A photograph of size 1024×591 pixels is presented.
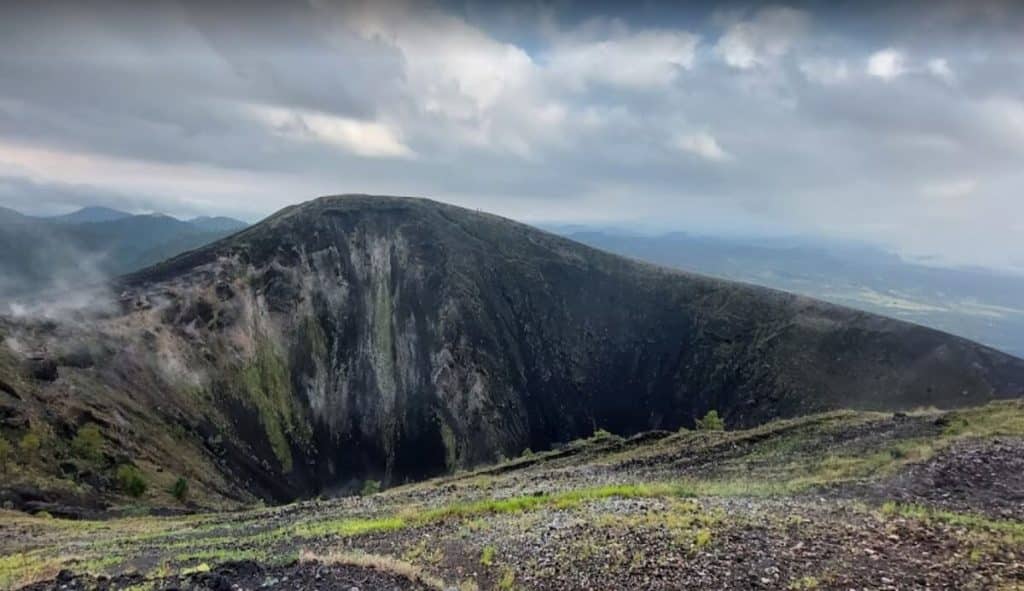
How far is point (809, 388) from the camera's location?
82.0 metres

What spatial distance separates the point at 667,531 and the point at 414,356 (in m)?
81.7

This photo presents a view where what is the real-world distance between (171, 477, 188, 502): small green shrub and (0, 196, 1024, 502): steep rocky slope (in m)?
1.82

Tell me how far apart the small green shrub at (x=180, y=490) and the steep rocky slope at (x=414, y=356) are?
1820mm

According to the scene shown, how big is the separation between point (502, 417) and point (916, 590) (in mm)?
80977

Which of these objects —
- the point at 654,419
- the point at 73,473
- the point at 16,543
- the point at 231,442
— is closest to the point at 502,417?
the point at 654,419

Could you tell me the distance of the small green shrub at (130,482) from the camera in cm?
4866

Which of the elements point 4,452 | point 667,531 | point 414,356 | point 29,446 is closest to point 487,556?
point 667,531

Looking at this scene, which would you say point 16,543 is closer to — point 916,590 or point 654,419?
point 916,590

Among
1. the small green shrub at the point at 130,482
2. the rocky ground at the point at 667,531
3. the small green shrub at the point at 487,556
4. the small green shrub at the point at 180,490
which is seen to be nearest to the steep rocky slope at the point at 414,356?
the small green shrub at the point at 180,490

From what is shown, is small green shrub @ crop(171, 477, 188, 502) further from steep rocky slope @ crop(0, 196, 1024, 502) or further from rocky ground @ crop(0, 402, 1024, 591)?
rocky ground @ crop(0, 402, 1024, 591)

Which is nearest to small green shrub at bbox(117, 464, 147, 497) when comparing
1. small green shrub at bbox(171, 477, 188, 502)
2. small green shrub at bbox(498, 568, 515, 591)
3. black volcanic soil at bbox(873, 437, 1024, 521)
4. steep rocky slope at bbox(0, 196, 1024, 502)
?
small green shrub at bbox(171, 477, 188, 502)

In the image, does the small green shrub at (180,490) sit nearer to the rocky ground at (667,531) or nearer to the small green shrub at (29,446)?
the small green shrub at (29,446)

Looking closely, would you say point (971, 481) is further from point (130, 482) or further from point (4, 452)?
point (4, 452)

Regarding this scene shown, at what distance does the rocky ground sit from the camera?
12.9m
